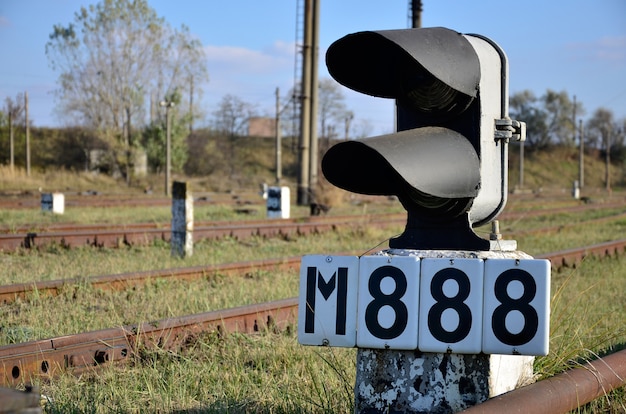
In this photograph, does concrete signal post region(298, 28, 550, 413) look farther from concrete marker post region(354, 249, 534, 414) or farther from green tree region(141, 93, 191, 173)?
green tree region(141, 93, 191, 173)

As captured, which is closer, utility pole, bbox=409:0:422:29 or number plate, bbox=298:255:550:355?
number plate, bbox=298:255:550:355

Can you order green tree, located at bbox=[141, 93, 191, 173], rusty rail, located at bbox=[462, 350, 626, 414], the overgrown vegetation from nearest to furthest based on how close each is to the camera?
rusty rail, located at bbox=[462, 350, 626, 414]
the overgrown vegetation
green tree, located at bbox=[141, 93, 191, 173]

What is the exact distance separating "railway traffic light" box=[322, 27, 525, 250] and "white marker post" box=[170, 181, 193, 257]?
26.4 feet


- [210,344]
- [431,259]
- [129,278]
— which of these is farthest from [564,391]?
[129,278]

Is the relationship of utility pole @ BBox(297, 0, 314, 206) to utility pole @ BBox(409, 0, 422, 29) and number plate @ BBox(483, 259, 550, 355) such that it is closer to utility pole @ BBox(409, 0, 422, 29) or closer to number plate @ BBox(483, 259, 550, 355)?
utility pole @ BBox(409, 0, 422, 29)

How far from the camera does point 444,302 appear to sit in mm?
2723

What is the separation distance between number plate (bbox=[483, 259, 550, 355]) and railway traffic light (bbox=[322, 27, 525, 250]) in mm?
255

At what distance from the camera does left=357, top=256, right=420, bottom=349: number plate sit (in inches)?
108

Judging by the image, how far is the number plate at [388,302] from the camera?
2.75 meters

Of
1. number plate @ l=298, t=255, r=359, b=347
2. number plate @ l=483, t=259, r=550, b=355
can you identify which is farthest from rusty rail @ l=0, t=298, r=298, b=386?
number plate @ l=483, t=259, r=550, b=355

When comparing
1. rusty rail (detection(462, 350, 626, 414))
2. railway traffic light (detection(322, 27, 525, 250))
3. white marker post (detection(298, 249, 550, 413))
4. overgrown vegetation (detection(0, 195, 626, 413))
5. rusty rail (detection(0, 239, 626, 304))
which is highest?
railway traffic light (detection(322, 27, 525, 250))

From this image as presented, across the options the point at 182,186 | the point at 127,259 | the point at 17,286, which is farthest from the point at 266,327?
the point at 182,186

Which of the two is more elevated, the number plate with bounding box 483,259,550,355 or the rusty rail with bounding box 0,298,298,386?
the number plate with bounding box 483,259,550,355

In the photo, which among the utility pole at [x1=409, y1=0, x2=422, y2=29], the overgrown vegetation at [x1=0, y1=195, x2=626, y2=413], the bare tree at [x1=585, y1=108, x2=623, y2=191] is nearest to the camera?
the overgrown vegetation at [x1=0, y1=195, x2=626, y2=413]
